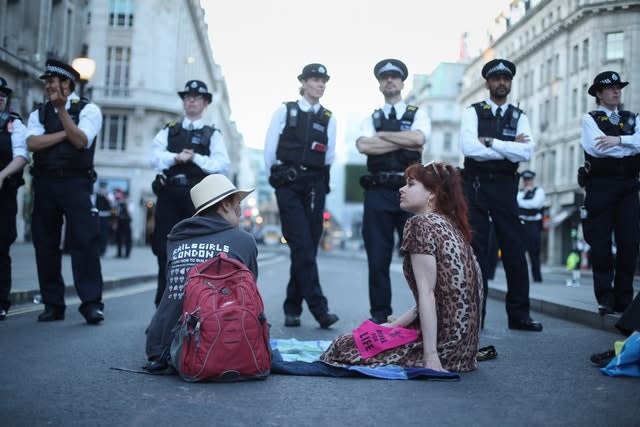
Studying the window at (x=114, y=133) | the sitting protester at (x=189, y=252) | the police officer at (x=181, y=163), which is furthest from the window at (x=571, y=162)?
the sitting protester at (x=189, y=252)

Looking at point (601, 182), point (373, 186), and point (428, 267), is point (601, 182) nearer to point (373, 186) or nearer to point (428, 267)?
point (373, 186)

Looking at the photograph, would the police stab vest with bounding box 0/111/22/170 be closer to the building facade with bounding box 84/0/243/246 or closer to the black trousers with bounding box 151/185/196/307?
the black trousers with bounding box 151/185/196/307

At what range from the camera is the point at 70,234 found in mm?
6844

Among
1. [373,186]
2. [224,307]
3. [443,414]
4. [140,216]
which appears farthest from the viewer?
[140,216]

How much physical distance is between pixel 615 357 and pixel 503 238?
2449mm

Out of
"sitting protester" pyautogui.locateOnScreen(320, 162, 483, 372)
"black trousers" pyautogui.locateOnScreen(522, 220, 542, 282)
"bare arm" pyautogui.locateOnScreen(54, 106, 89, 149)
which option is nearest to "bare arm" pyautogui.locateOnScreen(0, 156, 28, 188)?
"bare arm" pyautogui.locateOnScreen(54, 106, 89, 149)

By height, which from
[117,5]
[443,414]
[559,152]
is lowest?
[443,414]

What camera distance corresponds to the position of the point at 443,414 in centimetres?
349

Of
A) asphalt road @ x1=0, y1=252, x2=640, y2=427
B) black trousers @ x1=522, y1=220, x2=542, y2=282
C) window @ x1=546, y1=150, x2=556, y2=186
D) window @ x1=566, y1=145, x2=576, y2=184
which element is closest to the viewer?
asphalt road @ x1=0, y1=252, x2=640, y2=427

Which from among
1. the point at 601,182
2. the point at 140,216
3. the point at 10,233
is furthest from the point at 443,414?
the point at 140,216

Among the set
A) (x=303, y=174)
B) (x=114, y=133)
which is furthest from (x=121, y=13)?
(x=303, y=174)

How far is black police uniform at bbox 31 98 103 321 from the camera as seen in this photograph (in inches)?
265

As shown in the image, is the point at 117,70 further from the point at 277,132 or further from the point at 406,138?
the point at 406,138

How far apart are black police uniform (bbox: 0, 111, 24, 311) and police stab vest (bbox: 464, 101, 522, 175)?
4176 mm
